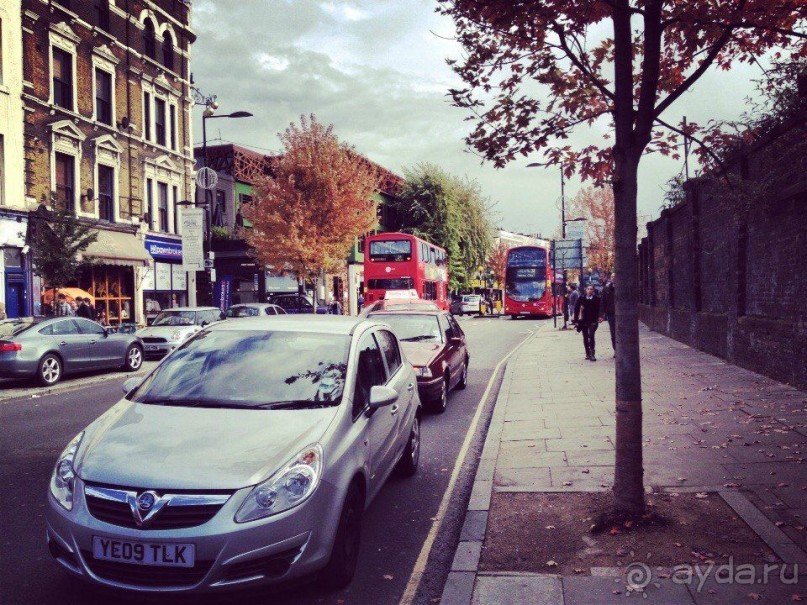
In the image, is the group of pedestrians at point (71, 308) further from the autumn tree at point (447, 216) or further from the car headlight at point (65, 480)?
the autumn tree at point (447, 216)

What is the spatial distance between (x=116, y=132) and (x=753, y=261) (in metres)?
24.4

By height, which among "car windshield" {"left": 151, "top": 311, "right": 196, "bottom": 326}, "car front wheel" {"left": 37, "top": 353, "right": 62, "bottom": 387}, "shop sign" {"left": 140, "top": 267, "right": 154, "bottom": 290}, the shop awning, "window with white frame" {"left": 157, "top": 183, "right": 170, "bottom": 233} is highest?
"window with white frame" {"left": 157, "top": 183, "right": 170, "bottom": 233}

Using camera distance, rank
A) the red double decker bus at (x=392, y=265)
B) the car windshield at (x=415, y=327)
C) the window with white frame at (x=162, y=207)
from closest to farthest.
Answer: the car windshield at (x=415, y=327) < the window with white frame at (x=162, y=207) < the red double decker bus at (x=392, y=265)

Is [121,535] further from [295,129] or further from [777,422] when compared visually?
[295,129]

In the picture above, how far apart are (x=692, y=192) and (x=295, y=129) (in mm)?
28477

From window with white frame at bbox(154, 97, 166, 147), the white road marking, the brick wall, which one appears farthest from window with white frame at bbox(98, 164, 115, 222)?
the white road marking

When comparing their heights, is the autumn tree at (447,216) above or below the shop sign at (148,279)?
above

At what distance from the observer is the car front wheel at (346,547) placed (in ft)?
12.8

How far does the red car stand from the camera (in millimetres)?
9684

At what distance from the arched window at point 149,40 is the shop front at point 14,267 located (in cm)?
1209

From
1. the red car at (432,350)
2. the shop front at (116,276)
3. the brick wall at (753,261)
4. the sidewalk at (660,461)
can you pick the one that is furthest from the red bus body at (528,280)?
the red car at (432,350)

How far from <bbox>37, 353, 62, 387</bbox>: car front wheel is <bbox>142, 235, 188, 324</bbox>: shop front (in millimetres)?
15441

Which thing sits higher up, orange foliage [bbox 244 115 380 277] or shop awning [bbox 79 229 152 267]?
orange foliage [bbox 244 115 380 277]

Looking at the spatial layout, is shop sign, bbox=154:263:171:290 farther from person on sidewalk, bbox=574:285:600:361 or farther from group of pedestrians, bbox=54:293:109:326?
person on sidewalk, bbox=574:285:600:361
